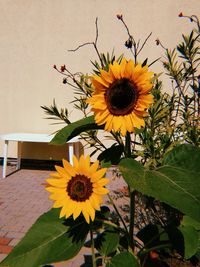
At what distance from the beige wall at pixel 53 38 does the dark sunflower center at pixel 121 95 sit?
5.71 metres

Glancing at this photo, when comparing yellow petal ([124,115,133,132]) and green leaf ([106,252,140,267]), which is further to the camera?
green leaf ([106,252,140,267])

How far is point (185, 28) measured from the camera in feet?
21.1

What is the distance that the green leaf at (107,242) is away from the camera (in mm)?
1273

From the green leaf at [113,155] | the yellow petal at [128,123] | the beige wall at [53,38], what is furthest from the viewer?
the beige wall at [53,38]

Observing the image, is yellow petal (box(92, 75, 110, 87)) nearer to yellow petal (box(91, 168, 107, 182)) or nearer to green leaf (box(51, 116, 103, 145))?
green leaf (box(51, 116, 103, 145))

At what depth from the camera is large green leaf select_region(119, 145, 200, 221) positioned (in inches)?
33.1

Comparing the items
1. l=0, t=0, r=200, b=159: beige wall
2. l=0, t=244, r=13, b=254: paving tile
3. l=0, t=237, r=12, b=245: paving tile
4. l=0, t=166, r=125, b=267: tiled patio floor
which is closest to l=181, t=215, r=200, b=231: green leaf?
l=0, t=166, r=125, b=267: tiled patio floor

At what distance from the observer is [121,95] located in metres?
1.07

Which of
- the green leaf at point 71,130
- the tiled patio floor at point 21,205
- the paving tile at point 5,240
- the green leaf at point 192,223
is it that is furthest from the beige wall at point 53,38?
the green leaf at point 71,130

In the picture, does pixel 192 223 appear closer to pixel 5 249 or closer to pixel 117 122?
pixel 117 122

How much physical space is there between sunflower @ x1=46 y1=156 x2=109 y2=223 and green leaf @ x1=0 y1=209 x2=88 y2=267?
162 mm

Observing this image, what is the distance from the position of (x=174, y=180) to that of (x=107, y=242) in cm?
51

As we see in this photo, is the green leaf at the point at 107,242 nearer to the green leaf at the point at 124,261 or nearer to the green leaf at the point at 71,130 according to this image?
the green leaf at the point at 124,261

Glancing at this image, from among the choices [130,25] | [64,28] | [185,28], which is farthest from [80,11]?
[185,28]
